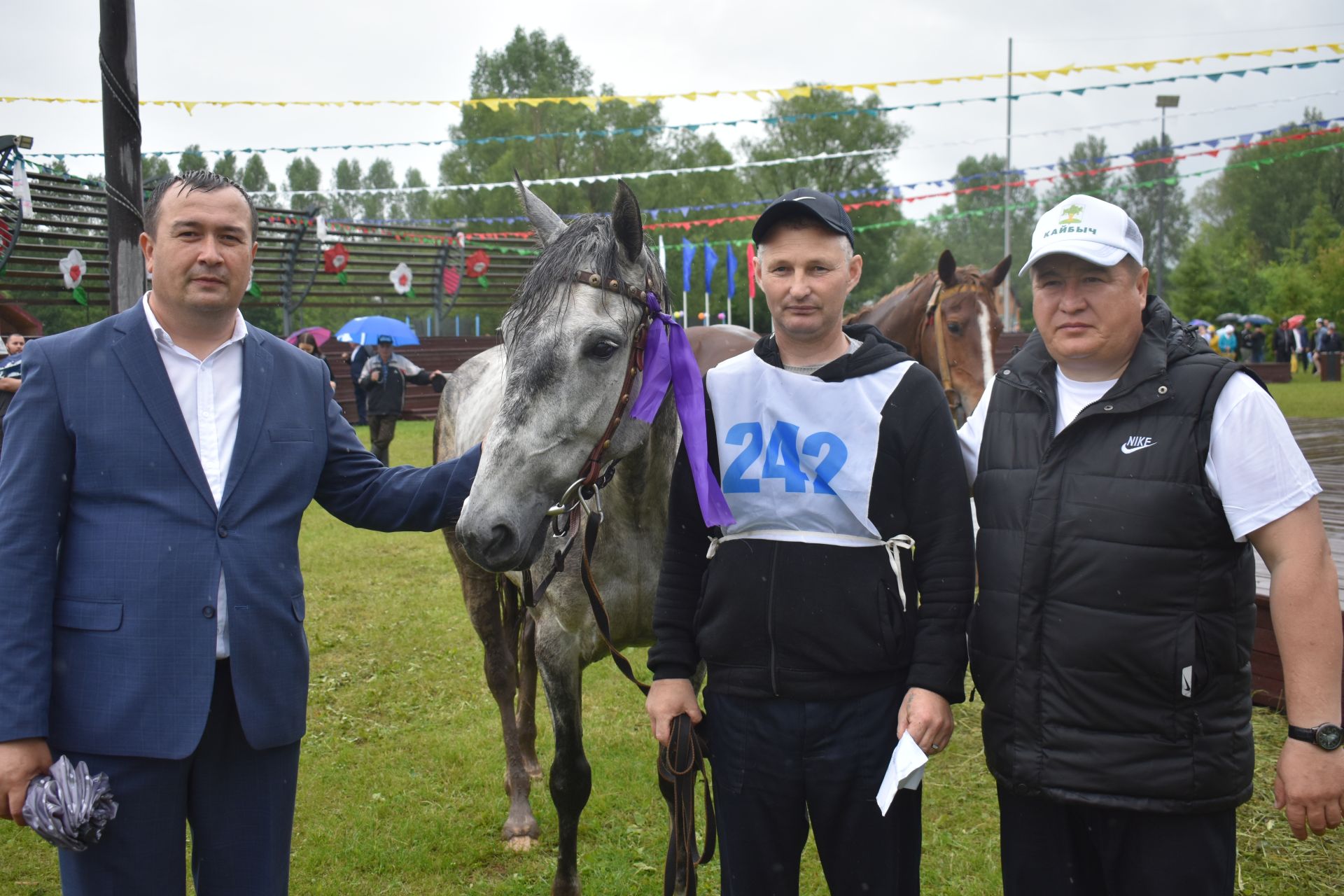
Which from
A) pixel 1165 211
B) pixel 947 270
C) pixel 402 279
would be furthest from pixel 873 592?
pixel 1165 211

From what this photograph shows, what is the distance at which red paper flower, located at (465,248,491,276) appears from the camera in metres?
27.0

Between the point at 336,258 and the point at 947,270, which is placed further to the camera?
the point at 336,258

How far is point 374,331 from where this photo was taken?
66.2ft

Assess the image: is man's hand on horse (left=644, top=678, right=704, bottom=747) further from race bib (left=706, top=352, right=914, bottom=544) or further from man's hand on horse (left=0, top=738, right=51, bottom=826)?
man's hand on horse (left=0, top=738, right=51, bottom=826)

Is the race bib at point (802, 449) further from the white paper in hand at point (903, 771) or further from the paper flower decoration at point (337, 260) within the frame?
the paper flower decoration at point (337, 260)

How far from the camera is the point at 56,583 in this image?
1.92 m

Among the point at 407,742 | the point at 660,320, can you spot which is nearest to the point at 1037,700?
the point at 660,320

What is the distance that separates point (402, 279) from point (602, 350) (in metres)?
24.9

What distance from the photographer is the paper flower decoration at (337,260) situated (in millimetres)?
23953

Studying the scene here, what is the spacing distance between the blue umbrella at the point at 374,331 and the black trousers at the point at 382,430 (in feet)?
23.8

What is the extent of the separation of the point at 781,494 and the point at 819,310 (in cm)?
43

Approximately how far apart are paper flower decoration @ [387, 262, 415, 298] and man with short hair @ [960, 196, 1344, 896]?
25.4 metres

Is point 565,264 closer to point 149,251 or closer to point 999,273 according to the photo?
point 149,251

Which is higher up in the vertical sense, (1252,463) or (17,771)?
(1252,463)
